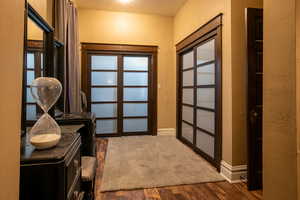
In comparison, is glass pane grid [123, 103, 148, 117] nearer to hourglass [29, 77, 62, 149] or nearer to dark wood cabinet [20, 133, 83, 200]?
hourglass [29, 77, 62, 149]

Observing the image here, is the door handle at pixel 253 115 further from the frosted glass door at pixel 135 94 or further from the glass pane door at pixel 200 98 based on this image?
the frosted glass door at pixel 135 94

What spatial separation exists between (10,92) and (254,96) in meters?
2.20

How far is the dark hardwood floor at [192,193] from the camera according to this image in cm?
187

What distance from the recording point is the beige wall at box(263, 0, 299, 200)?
3.72 feet

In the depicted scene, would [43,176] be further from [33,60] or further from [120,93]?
[120,93]

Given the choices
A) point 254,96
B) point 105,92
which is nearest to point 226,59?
point 254,96

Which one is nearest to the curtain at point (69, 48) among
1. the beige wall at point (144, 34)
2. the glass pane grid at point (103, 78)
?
the beige wall at point (144, 34)

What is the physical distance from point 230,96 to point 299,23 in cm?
122

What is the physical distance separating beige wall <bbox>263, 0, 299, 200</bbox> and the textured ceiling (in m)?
2.77

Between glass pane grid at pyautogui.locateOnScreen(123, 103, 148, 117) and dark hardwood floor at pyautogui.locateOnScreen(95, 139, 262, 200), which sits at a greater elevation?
glass pane grid at pyautogui.locateOnScreen(123, 103, 148, 117)

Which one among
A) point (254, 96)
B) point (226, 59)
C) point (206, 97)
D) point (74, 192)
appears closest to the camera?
point (74, 192)

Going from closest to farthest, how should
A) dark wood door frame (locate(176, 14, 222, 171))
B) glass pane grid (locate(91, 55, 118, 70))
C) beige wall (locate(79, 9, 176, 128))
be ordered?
dark wood door frame (locate(176, 14, 222, 171)), beige wall (locate(79, 9, 176, 128)), glass pane grid (locate(91, 55, 118, 70))

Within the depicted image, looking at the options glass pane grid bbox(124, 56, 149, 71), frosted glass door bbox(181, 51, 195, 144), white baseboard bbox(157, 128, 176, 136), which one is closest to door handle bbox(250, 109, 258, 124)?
frosted glass door bbox(181, 51, 195, 144)

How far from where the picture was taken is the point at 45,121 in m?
1.01
